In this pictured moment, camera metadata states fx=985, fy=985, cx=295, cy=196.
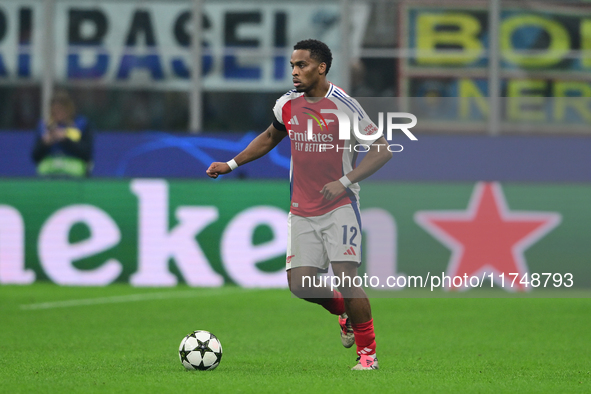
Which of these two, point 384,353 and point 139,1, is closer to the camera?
point 384,353

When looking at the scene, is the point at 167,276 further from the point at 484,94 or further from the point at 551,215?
the point at 484,94

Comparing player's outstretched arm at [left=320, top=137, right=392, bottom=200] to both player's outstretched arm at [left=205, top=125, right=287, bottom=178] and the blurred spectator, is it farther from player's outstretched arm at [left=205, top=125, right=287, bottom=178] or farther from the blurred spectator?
the blurred spectator

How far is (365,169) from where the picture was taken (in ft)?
20.6

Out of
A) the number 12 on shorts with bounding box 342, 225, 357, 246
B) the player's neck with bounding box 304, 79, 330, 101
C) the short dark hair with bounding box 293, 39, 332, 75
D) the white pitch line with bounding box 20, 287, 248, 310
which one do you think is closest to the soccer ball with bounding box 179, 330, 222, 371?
the number 12 on shorts with bounding box 342, 225, 357, 246

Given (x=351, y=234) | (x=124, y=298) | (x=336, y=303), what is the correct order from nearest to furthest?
(x=351, y=234) < (x=336, y=303) < (x=124, y=298)

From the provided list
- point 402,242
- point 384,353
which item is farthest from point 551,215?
point 384,353

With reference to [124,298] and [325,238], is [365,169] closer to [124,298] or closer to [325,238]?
[325,238]

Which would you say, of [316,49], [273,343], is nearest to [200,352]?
[273,343]

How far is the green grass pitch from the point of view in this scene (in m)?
5.84

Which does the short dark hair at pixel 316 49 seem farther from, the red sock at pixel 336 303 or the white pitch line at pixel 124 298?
the white pitch line at pixel 124 298

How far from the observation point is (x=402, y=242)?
1251 cm

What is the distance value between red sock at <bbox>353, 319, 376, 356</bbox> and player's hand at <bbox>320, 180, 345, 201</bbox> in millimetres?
862

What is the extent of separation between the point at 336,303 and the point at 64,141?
658 centimetres

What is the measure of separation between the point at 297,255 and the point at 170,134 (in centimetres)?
1026
